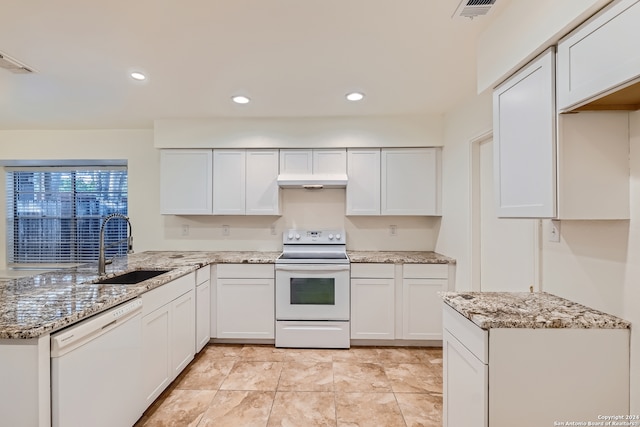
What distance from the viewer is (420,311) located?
2922 mm

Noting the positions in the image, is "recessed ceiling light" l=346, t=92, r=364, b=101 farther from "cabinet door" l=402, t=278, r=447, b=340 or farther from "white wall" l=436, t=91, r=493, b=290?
"cabinet door" l=402, t=278, r=447, b=340

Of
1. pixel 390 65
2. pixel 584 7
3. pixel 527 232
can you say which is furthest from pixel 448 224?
pixel 584 7

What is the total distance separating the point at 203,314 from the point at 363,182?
83.8 inches

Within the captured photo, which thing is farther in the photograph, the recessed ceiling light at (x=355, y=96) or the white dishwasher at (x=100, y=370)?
the recessed ceiling light at (x=355, y=96)

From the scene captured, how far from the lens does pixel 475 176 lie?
2.58 meters

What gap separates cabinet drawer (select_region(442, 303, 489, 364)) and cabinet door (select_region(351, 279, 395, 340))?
4.44 feet

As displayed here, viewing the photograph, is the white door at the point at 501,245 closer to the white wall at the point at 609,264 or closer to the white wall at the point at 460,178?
the white wall at the point at 460,178

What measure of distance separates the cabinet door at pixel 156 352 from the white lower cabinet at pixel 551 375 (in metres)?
1.91

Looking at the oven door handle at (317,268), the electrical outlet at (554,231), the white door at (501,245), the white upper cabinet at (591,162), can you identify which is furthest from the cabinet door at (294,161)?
the white upper cabinet at (591,162)

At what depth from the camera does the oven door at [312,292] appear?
9.48 ft

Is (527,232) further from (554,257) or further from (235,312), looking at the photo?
(235,312)

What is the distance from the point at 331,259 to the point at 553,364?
6.47 feet

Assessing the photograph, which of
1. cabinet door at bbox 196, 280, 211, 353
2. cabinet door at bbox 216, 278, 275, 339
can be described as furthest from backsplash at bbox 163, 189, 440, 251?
cabinet door at bbox 196, 280, 211, 353

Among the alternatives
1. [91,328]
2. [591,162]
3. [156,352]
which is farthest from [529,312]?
[156,352]
